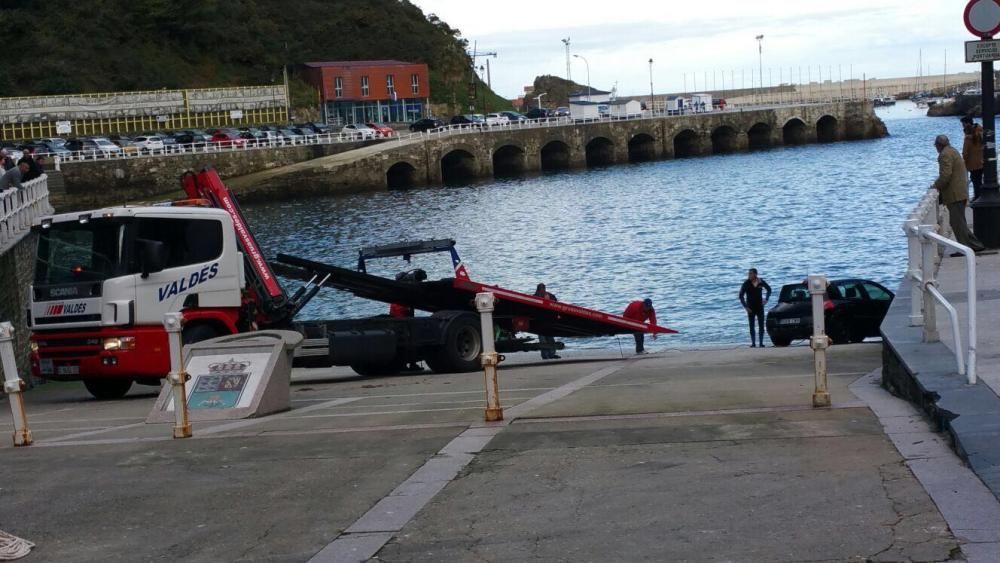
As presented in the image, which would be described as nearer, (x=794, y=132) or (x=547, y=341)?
(x=547, y=341)

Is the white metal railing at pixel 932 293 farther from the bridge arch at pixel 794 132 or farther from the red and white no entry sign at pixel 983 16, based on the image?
the bridge arch at pixel 794 132

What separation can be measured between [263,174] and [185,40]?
43.8 metres

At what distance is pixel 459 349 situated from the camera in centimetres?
1891

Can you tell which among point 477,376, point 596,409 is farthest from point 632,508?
point 477,376

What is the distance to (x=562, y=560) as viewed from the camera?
6.70 meters

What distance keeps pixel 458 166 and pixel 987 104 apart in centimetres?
9219

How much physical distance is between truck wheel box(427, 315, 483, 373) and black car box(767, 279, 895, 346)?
684 centimetres

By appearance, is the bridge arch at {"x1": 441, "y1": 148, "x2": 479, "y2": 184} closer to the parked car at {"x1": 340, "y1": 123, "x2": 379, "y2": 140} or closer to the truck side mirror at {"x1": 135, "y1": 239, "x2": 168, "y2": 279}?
the parked car at {"x1": 340, "y1": 123, "x2": 379, "y2": 140}

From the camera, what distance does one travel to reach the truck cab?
16.7m

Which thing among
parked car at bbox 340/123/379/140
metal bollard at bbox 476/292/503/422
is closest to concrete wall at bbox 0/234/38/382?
metal bollard at bbox 476/292/503/422

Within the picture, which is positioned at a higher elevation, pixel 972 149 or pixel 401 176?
pixel 972 149

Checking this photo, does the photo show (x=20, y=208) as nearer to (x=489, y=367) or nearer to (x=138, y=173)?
(x=489, y=367)

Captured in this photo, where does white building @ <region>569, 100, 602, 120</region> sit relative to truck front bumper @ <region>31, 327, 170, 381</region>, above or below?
above

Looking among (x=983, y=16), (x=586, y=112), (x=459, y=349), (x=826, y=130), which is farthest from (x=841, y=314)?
(x=826, y=130)
